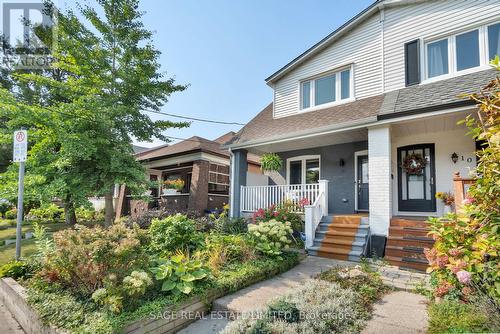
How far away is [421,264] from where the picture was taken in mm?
5410

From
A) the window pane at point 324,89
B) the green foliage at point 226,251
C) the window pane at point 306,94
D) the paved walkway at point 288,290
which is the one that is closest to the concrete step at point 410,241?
the paved walkway at point 288,290

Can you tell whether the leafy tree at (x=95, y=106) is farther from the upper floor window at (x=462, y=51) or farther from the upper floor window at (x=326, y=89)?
the upper floor window at (x=462, y=51)

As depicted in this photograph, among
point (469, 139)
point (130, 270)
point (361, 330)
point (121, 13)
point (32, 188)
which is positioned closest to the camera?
point (361, 330)

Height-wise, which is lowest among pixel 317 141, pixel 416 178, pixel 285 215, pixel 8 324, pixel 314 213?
pixel 8 324

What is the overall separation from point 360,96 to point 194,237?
6.77 metres

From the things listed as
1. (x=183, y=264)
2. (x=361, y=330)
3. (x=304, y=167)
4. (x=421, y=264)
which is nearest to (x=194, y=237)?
(x=183, y=264)

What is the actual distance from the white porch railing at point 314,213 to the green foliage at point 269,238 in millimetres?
1325

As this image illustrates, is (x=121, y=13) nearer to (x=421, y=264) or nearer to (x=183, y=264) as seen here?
(x=183, y=264)

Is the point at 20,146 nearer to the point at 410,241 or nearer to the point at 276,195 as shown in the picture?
the point at 276,195

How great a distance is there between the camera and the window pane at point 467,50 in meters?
6.97

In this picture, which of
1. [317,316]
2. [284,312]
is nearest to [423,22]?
[317,316]

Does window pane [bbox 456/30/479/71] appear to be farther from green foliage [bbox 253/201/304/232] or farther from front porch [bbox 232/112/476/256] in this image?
green foliage [bbox 253/201/304/232]

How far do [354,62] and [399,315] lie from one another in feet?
26.0

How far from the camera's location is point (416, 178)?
8.02m
